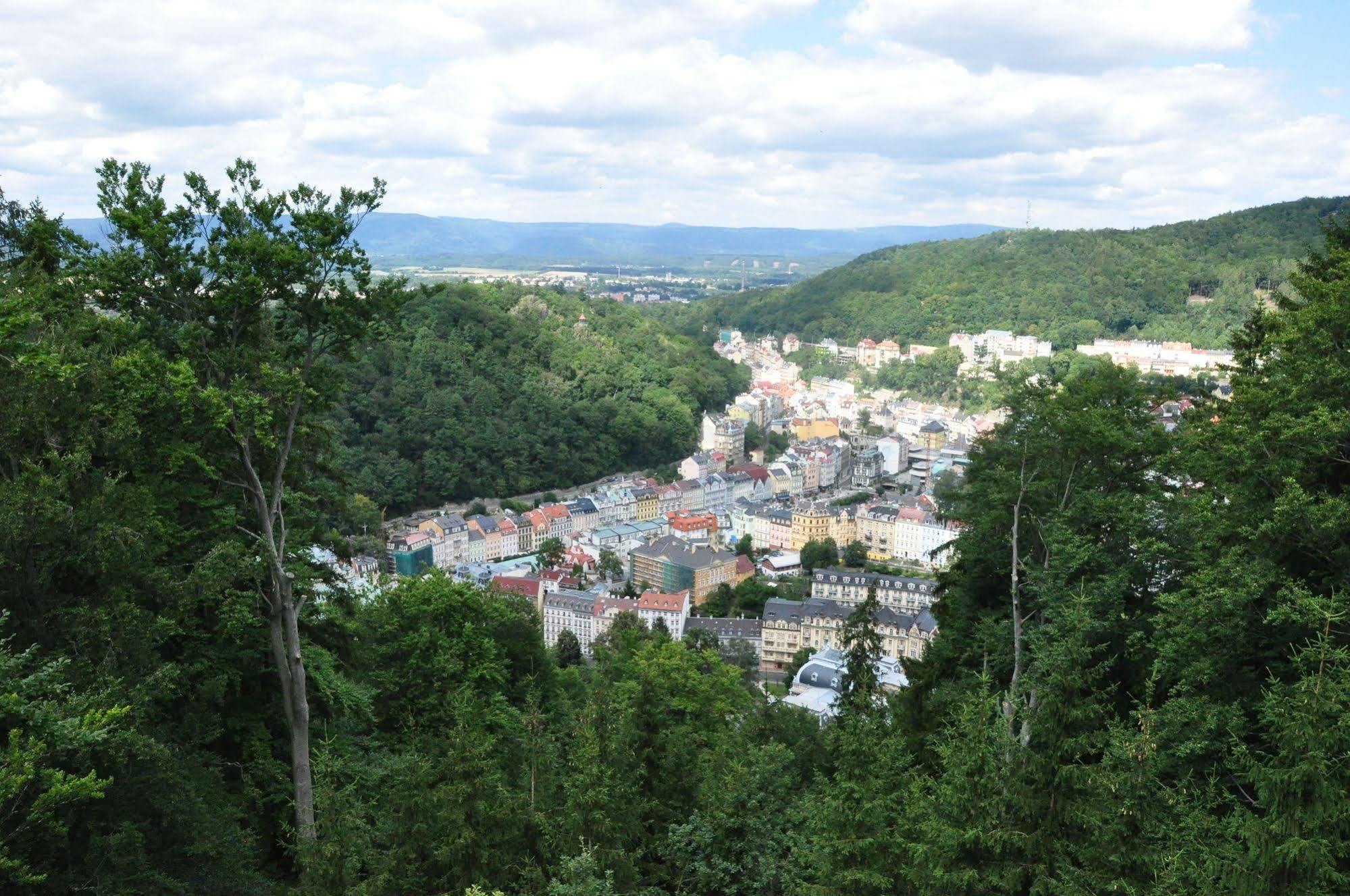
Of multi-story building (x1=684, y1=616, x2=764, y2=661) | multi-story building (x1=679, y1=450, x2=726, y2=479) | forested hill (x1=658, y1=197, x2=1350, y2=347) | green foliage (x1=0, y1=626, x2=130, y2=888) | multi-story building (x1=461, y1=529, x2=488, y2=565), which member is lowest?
multi-story building (x1=461, y1=529, x2=488, y2=565)

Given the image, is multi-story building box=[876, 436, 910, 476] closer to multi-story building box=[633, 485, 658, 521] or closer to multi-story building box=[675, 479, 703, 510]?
multi-story building box=[675, 479, 703, 510]

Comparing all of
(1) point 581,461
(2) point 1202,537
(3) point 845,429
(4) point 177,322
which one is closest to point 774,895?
(2) point 1202,537

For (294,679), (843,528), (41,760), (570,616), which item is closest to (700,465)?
(843,528)

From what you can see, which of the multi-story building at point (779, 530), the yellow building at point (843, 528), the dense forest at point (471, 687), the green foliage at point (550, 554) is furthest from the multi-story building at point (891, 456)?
the dense forest at point (471, 687)

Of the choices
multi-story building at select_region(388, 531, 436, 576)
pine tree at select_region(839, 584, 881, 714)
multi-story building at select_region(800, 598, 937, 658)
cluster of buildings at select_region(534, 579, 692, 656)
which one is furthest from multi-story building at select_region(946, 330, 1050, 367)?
pine tree at select_region(839, 584, 881, 714)

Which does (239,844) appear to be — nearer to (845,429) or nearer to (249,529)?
(249,529)

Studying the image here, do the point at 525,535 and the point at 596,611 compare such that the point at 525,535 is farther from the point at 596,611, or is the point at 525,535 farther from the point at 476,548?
the point at 596,611
